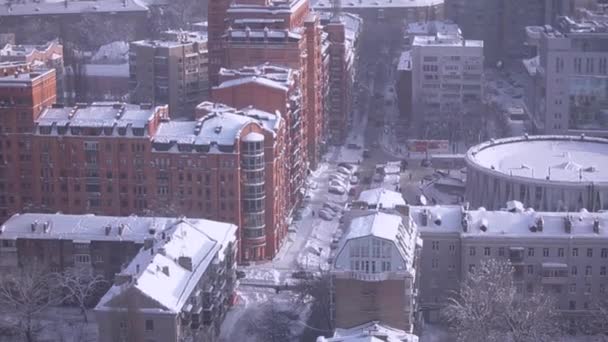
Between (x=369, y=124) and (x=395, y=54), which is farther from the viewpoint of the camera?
(x=395, y=54)

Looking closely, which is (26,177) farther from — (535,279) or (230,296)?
(535,279)

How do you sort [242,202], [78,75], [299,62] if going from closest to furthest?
[242,202] < [299,62] < [78,75]

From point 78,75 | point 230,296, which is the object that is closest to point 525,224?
point 230,296

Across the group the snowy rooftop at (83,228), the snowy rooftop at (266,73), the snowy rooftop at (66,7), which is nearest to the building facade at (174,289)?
the snowy rooftop at (83,228)

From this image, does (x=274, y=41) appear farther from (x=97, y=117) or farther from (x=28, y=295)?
(x=28, y=295)

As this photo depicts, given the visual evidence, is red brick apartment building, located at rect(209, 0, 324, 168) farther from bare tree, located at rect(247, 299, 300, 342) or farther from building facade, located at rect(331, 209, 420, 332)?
building facade, located at rect(331, 209, 420, 332)

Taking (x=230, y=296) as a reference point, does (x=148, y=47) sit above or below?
above

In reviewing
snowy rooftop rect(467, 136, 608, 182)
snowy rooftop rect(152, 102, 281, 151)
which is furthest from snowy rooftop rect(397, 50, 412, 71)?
snowy rooftop rect(152, 102, 281, 151)

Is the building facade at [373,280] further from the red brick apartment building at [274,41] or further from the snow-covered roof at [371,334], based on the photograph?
the red brick apartment building at [274,41]
